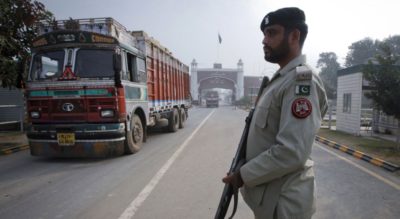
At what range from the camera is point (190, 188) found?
502 cm

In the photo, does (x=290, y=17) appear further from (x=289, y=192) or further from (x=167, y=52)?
(x=167, y=52)

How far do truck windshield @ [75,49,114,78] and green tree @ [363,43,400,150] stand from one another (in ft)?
25.9

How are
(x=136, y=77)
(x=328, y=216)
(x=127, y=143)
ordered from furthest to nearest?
1. (x=136, y=77)
2. (x=127, y=143)
3. (x=328, y=216)

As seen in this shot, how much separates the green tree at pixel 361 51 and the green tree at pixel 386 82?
203ft

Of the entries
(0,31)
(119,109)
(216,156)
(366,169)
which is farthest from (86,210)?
(0,31)

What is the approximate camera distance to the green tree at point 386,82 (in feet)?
28.3

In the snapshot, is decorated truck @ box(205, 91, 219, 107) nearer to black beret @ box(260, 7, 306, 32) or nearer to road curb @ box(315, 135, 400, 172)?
road curb @ box(315, 135, 400, 172)

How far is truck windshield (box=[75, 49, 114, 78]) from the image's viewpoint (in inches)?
269

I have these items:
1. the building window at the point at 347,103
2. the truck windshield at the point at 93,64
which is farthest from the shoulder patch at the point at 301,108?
the building window at the point at 347,103

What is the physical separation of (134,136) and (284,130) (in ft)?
22.4

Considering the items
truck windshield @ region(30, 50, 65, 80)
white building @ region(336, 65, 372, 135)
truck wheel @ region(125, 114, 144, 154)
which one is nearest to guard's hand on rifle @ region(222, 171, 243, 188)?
truck wheel @ region(125, 114, 144, 154)

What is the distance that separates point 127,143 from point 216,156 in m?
2.35

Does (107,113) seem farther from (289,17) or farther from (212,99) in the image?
(212,99)

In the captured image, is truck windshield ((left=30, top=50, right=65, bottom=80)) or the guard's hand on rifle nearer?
the guard's hand on rifle
